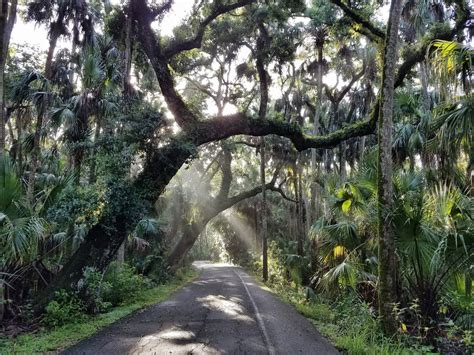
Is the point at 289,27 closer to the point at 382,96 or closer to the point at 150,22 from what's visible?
the point at 150,22

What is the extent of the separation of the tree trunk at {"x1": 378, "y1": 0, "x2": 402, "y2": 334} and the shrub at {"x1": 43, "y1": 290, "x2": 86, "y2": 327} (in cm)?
673

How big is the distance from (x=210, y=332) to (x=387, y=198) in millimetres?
4530

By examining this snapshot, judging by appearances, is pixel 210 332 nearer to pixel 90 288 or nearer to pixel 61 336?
pixel 61 336

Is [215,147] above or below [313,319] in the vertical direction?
above

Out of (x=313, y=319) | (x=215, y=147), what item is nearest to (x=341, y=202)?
(x=313, y=319)

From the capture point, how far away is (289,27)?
18.4 meters

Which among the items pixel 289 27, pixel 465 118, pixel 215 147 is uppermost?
pixel 289 27

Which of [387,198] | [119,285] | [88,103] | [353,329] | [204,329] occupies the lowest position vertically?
[204,329]

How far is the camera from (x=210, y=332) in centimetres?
857

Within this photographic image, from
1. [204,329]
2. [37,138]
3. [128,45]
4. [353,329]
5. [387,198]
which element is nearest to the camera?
[387,198]

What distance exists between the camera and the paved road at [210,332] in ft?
23.5

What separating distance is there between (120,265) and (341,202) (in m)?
8.77

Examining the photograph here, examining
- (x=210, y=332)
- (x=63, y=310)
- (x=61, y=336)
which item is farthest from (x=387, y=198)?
(x=63, y=310)

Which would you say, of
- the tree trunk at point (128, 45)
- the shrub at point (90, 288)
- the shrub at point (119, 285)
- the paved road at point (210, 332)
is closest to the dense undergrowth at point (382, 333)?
the paved road at point (210, 332)
